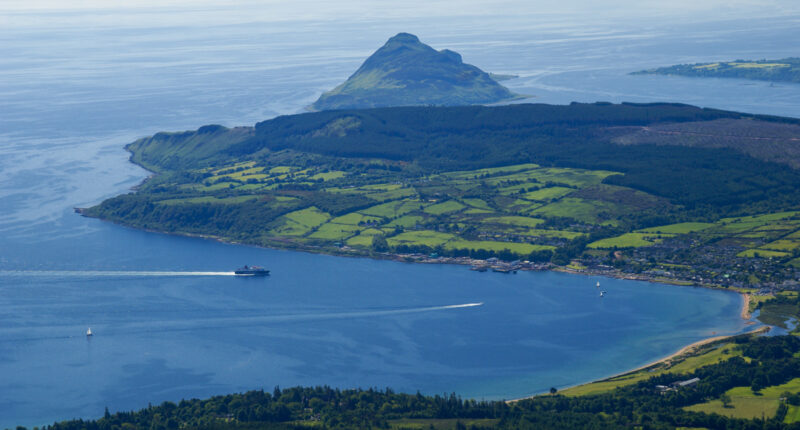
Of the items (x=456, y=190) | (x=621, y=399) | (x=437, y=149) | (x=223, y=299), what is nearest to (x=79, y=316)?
(x=223, y=299)

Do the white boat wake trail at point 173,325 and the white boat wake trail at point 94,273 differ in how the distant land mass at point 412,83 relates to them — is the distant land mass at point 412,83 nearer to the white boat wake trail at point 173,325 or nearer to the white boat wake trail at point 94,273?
the white boat wake trail at point 94,273

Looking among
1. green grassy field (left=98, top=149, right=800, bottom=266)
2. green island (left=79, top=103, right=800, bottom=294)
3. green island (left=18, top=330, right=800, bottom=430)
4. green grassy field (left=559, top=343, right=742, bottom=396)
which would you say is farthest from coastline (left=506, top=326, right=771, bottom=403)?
green grassy field (left=98, top=149, right=800, bottom=266)

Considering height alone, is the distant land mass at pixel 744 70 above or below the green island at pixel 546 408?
above

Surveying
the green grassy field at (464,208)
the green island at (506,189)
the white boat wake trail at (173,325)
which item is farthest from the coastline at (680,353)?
the green grassy field at (464,208)

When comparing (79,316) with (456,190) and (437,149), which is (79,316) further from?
(437,149)

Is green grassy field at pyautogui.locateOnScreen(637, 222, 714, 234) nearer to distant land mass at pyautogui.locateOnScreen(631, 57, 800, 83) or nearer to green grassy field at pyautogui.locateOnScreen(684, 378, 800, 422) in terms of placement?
green grassy field at pyautogui.locateOnScreen(684, 378, 800, 422)

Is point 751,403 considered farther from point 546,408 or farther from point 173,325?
point 173,325
